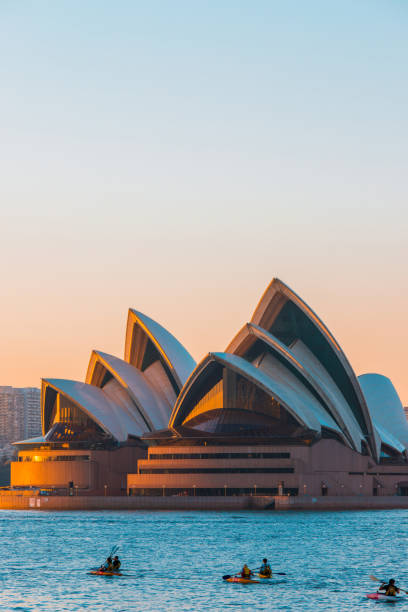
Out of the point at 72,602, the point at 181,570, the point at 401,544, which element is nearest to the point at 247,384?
the point at 401,544

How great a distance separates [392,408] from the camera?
148 metres

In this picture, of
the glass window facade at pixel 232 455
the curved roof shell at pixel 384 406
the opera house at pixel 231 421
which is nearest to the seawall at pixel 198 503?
the opera house at pixel 231 421

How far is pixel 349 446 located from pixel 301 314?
653 inches

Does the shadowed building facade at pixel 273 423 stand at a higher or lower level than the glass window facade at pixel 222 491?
higher

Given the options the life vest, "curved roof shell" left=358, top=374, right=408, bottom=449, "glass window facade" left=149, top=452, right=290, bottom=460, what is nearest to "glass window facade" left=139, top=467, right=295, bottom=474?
"glass window facade" left=149, top=452, right=290, bottom=460

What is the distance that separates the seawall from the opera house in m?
1.41

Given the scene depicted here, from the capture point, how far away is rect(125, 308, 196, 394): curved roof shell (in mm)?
137250

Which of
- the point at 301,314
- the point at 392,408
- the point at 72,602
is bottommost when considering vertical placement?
the point at 72,602

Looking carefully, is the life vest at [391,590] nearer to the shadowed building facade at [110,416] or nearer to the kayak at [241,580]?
the kayak at [241,580]

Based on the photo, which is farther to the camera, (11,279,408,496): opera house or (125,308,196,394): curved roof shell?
(125,308,196,394): curved roof shell

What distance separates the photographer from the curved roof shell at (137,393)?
139500 mm

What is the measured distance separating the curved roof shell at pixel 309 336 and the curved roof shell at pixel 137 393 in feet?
45.1

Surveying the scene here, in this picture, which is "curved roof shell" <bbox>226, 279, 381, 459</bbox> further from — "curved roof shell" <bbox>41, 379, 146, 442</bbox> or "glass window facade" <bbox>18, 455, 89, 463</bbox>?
"glass window facade" <bbox>18, 455, 89, 463</bbox>

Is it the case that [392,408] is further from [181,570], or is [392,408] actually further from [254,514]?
[181,570]
